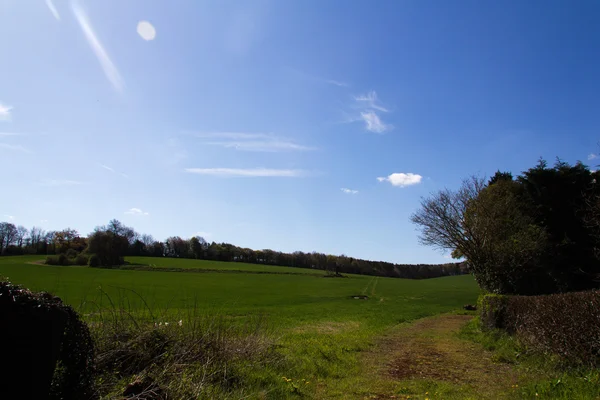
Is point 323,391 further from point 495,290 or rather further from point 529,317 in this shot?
point 495,290

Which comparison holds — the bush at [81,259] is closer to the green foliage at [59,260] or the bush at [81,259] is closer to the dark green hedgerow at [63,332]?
the green foliage at [59,260]

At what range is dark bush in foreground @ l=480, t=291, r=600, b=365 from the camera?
296 inches

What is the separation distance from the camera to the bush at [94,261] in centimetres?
8194

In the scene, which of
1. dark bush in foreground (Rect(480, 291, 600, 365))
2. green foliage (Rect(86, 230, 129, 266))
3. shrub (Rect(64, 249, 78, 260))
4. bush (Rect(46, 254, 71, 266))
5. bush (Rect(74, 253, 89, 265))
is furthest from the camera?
shrub (Rect(64, 249, 78, 260))

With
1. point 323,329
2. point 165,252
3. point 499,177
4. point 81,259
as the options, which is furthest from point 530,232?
point 165,252

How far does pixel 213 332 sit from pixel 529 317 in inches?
374

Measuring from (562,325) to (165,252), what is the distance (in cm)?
12767

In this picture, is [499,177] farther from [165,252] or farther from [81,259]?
[165,252]

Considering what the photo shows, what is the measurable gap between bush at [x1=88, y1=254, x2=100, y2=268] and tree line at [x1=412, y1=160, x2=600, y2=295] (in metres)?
78.5

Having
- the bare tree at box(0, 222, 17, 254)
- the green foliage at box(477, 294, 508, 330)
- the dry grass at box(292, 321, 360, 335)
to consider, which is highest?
the bare tree at box(0, 222, 17, 254)

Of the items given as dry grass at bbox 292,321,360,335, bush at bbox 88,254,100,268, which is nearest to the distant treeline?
bush at bbox 88,254,100,268

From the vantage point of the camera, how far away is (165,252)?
408 feet

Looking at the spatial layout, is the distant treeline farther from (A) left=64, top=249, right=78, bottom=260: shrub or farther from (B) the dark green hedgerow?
(B) the dark green hedgerow

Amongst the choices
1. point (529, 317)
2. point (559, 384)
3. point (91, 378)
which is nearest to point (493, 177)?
point (529, 317)
